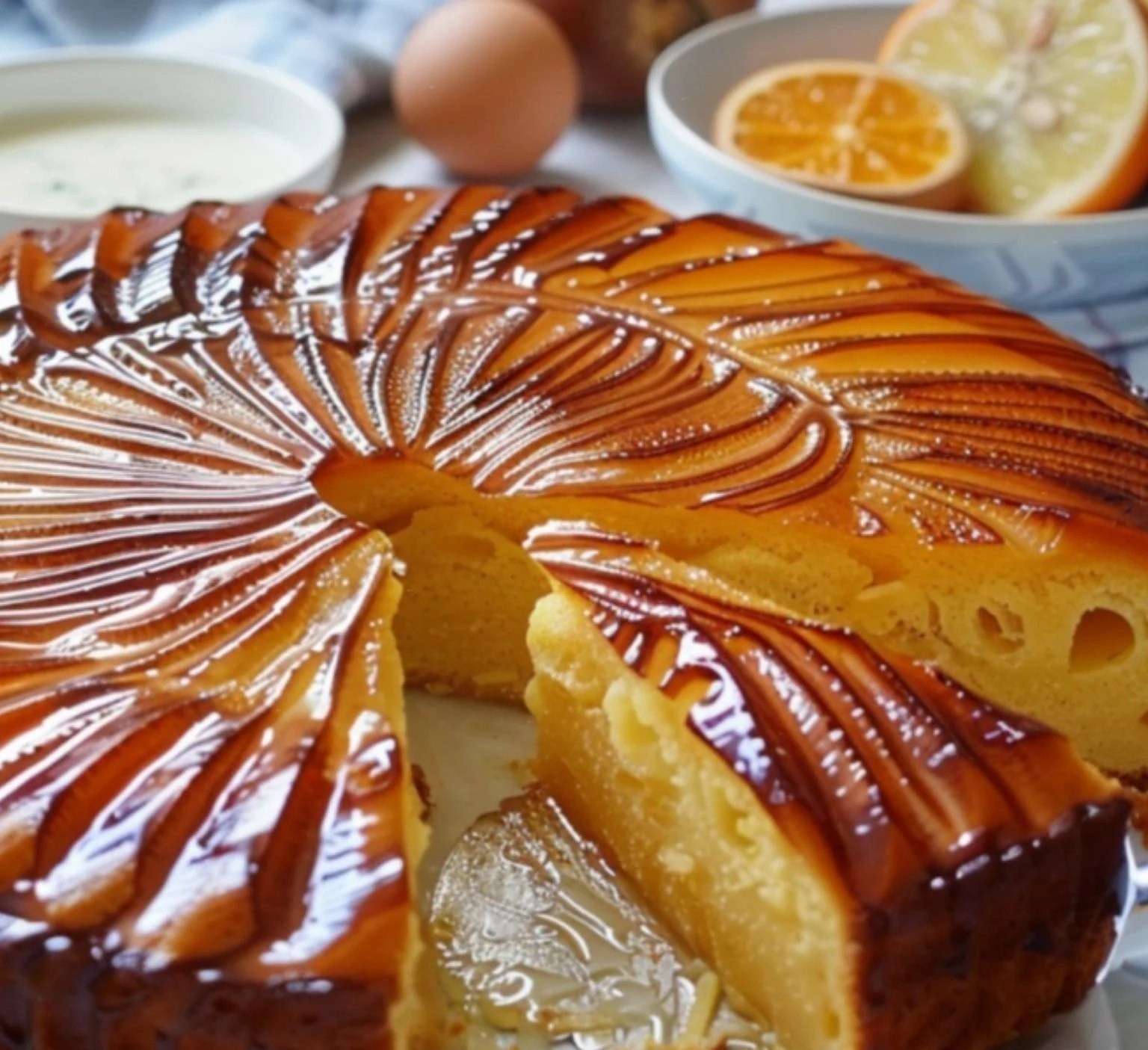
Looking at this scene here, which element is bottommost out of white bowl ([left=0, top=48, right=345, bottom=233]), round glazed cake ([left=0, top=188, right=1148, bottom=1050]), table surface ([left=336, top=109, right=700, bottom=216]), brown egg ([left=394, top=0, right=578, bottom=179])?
table surface ([left=336, top=109, right=700, bottom=216])

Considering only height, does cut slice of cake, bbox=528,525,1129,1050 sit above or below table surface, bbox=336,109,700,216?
above

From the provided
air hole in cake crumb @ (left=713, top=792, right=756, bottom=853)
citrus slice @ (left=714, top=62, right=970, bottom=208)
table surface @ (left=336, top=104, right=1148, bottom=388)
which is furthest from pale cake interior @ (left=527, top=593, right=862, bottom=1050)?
table surface @ (left=336, top=104, right=1148, bottom=388)

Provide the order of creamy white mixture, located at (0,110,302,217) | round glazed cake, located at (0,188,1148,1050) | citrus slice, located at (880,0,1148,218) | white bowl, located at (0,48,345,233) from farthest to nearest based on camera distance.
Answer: white bowl, located at (0,48,345,233) < creamy white mixture, located at (0,110,302,217) < citrus slice, located at (880,0,1148,218) < round glazed cake, located at (0,188,1148,1050)

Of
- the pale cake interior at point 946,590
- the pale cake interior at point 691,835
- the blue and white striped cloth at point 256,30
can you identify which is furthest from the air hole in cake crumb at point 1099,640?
the blue and white striped cloth at point 256,30

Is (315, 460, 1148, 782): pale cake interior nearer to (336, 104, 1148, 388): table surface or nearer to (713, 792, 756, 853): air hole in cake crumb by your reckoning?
(713, 792, 756, 853): air hole in cake crumb

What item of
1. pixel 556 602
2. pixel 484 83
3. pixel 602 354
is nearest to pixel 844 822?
pixel 556 602
